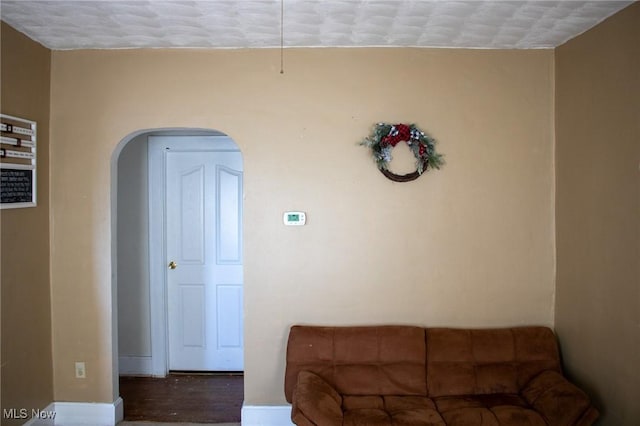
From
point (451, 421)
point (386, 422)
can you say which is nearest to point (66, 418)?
point (386, 422)

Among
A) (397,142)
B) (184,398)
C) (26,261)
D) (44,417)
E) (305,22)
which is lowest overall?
(184,398)

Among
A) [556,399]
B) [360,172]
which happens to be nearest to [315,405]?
[556,399]

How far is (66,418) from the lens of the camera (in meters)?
2.92

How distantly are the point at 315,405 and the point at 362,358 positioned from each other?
1.61 feet

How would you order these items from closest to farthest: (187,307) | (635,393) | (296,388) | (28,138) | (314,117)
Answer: (635,393), (296,388), (28,138), (314,117), (187,307)

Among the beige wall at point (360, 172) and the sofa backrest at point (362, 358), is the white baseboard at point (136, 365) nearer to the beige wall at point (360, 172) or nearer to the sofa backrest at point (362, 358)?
the beige wall at point (360, 172)

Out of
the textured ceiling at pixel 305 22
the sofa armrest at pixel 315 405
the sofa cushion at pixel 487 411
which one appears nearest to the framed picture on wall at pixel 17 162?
the textured ceiling at pixel 305 22

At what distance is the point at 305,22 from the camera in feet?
8.16

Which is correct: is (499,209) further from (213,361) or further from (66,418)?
(66,418)

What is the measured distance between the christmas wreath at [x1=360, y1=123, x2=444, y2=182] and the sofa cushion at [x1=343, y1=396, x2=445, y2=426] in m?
1.31

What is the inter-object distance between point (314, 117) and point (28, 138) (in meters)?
1.75

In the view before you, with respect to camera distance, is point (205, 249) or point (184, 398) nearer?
point (184, 398)

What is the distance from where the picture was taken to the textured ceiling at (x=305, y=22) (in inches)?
89.7

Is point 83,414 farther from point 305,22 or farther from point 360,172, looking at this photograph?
point 305,22
